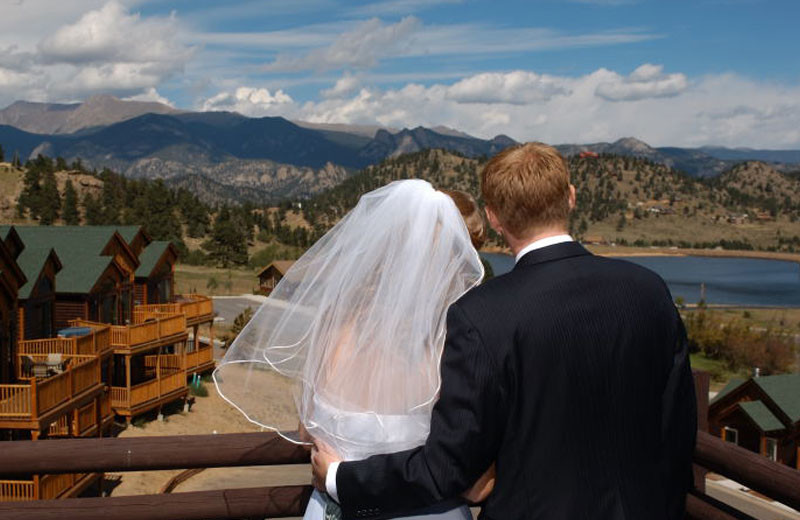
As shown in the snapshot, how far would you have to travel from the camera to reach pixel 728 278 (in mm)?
104125

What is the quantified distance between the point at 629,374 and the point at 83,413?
17.5m

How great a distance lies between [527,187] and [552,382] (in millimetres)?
476

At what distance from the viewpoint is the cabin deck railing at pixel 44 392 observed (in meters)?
14.7

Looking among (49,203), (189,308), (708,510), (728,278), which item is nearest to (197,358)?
(189,308)

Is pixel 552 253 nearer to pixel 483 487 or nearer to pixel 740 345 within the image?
pixel 483 487

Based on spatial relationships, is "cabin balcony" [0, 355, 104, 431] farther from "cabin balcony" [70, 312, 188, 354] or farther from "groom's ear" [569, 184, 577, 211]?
"groom's ear" [569, 184, 577, 211]

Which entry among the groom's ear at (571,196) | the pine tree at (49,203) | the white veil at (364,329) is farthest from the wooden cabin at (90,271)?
the pine tree at (49,203)

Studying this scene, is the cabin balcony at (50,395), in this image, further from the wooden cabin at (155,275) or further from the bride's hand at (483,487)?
the bride's hand at (483,487)

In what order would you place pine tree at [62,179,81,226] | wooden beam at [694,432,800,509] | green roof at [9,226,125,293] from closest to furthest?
wooden beam at [694,432,800,509], green roof at [9,226,125,293], pine tree at [62,179,81,226]

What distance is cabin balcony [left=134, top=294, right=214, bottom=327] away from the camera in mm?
24938

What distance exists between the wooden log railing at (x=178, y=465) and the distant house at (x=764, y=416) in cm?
2014

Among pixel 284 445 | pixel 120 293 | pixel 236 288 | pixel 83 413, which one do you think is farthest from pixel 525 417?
pixel 236 288

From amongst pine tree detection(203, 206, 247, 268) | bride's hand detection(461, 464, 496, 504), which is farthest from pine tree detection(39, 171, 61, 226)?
bride's hand detection(461, 464, 496, 504)

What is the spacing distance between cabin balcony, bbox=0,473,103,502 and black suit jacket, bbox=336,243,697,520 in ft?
41.1
